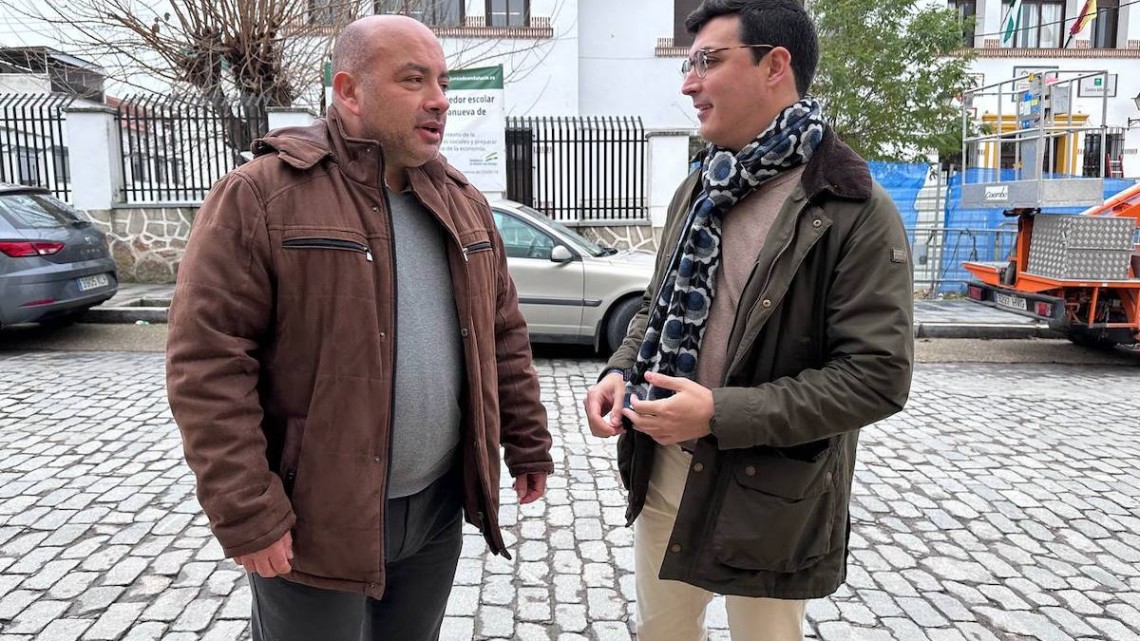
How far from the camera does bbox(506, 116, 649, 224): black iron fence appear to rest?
13148 mm

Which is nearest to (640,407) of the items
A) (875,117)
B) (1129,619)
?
(1129,619)

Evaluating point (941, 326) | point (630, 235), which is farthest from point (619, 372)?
point (630, 235)

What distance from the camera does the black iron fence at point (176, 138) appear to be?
12.2 m

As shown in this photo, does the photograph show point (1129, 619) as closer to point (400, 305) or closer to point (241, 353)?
point (400, 305)

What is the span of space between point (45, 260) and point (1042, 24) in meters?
26.2

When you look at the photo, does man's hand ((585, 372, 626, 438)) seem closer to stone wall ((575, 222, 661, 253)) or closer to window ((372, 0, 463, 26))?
window ((372, 0, 463, 26))

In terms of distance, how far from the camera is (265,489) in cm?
168

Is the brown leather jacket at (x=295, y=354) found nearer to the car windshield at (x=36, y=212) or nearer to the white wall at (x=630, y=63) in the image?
the car windshield at (x=36, y=212)

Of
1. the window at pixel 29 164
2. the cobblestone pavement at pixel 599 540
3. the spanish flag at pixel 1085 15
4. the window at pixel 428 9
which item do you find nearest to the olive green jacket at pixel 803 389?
the cobblestone pavement at pixel 599 540

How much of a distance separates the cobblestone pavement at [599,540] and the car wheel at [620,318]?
5.65 feet

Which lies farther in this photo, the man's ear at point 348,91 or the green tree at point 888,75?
the green tree at point 888,75

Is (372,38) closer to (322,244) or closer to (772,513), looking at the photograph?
(322,244)

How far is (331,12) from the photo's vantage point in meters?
A: 12.2

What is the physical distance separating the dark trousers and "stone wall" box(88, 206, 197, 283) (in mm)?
11414
